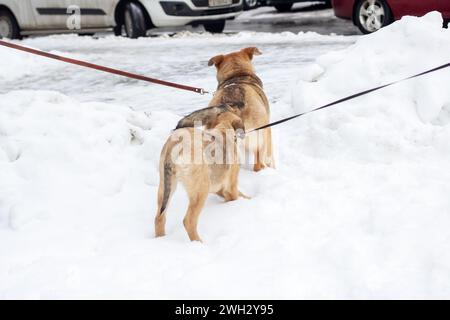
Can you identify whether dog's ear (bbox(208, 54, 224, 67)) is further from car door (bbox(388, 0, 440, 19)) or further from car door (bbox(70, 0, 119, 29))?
car door (bbox(70, 0, 119, 29))

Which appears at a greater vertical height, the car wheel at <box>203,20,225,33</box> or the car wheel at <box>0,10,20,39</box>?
the car wheel at <box>0,10,20,39</box>

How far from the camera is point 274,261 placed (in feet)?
10.9

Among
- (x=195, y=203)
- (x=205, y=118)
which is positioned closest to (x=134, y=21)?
(x=205, y=118)

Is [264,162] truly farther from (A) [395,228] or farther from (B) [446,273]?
(B) [446,273]

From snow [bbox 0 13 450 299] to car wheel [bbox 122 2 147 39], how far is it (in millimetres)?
5182

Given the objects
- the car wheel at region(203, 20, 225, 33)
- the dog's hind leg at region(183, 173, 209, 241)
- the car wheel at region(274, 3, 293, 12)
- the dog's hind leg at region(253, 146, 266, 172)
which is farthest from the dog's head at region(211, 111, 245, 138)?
the car wheel at region(274, 3, 293, 12)

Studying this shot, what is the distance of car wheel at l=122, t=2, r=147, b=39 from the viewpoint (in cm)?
1162

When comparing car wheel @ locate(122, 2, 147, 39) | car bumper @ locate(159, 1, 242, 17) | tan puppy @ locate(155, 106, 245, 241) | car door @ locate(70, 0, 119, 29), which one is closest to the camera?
tan puppy @ locate(155, 106, 245, 241)

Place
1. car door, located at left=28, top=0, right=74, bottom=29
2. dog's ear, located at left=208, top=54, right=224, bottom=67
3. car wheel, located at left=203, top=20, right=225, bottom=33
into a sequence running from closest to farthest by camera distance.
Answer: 1. dog's ear, located at left=208, top=54, right=224, bottom=67
2. car door, located at left=28, top=0, right=74, bottom=29
3. car wheel, located at left=203, top=20, right=225, bottom=33

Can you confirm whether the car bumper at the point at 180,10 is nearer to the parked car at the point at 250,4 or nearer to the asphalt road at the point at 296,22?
the asphalt road at the point at 296,22

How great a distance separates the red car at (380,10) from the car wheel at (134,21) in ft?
Answer: 12.9

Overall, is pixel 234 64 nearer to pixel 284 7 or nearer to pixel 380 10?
pixel 380 10
